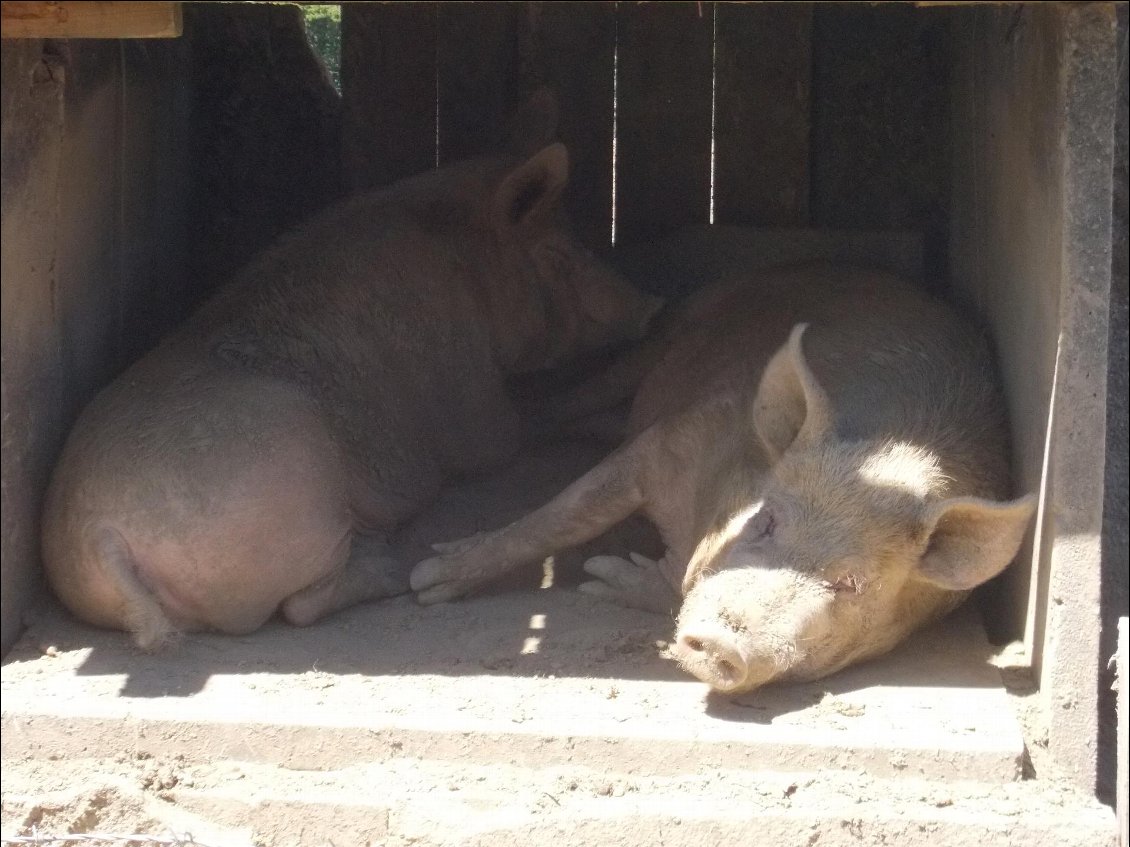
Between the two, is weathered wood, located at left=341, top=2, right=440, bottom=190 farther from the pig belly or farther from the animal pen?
the pig belly

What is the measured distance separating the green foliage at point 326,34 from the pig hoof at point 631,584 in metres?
2.96

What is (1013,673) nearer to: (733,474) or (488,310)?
(733,474)

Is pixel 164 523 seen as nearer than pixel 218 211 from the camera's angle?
Yes

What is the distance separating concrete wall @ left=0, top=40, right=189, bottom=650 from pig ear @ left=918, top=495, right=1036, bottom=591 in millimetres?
2443

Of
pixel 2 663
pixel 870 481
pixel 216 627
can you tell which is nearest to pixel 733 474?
pixel 870 481

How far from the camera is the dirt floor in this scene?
344 centimetres

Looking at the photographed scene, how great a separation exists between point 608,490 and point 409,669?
3.17 ft

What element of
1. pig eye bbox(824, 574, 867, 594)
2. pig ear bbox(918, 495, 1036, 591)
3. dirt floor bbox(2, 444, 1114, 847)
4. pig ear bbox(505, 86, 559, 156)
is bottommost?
dirt floor bbox(2, 444, 1114, 847)

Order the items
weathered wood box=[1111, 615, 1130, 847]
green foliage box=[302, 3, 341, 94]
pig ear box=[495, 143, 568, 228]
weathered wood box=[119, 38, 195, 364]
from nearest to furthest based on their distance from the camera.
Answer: weathered wood box=[1111, 615, 1130, 847] < weathered wood box=[119, 38, 195, 364] < pig ear box=[495, 143, 568, 228] < green foliage box=[302, 3, 341, 94]

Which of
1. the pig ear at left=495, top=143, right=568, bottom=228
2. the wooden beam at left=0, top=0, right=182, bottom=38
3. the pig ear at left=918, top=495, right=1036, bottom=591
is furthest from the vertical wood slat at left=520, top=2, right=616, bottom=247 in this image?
the pig ear at left=918, top=495, right=1036, bottom=591

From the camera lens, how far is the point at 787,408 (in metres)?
4.12

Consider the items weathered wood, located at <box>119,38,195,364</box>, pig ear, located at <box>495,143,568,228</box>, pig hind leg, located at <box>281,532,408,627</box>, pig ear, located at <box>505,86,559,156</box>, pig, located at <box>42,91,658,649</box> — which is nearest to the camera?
pig, located at <box>42,91,658,649</box>

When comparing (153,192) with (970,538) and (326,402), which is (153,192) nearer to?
(326,402)

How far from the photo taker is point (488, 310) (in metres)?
5.78
